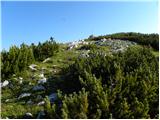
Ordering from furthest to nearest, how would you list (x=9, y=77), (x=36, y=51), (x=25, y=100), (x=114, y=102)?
(x=36, y=51) < (x=9, y=77) < (x=25, y=100) < (x=114, y=102)

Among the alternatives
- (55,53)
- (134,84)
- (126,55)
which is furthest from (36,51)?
(134,84)

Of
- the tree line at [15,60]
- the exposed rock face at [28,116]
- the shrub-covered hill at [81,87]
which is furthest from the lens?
the tree line at [15,60]

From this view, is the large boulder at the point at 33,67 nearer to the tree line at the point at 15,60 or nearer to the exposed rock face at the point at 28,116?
the tree line at the point at 15,60

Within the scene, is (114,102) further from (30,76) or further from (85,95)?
(30,76)

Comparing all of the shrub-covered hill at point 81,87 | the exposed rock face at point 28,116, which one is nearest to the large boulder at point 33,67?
the shrub-covered hill at point 81,87

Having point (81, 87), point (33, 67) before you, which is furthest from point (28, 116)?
point (33, 67)

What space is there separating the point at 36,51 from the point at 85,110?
26.7 ft

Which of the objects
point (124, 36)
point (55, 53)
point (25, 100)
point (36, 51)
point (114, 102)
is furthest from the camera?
point (124, 36)

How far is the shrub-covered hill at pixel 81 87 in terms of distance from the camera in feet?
30.6

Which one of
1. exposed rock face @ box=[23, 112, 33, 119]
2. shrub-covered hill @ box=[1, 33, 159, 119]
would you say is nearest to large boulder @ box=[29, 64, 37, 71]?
shrub-covered hill @ box=[1, 33, 159, 119]

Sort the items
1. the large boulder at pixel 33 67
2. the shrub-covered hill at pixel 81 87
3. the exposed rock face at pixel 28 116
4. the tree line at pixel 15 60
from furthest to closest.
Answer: the large boulder at pixel 33 67
the tree line at pixel 15 60
the exposed rock face at pixel 28 116
the shrub-covered hill at pixel 81 87

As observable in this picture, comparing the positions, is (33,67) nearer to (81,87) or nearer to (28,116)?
(81,87)

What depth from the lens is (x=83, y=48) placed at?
66.3 ft

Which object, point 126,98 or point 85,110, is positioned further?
point 126,98
